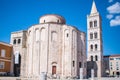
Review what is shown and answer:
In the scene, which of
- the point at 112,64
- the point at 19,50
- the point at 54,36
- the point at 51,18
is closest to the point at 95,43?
the point at 51,18

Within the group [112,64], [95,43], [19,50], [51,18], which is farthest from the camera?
[112,64]

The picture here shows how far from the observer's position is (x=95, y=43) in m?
59.2

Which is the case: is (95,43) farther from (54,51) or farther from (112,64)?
(112,64)

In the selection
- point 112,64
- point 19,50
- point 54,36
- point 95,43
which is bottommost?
point 112,64

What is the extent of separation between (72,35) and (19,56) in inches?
545

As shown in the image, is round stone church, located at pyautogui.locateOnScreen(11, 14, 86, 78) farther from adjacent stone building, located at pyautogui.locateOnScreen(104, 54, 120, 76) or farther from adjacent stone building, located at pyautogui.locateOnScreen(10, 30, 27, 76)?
adjacent stone building, located at pyautogui.locateOnScreen(104, 54, 120, 76)

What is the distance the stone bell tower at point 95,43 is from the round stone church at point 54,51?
18.9 m

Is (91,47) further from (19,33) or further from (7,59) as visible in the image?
(7,59)

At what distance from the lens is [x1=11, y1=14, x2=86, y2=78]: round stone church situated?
115 feet

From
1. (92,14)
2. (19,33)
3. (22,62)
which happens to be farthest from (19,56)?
(92,14)

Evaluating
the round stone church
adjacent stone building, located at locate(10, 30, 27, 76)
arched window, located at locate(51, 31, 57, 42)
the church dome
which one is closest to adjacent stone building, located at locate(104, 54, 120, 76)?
the round stone church

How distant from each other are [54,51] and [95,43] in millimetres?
26998

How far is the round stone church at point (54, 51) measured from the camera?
3500cm

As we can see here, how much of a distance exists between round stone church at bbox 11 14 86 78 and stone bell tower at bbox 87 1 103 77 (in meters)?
18.9
